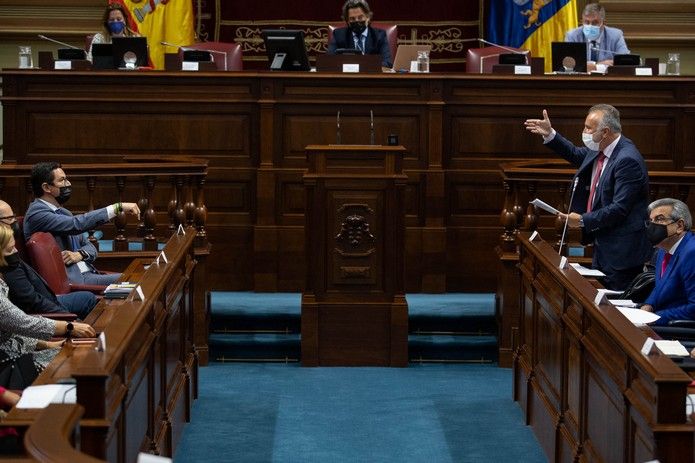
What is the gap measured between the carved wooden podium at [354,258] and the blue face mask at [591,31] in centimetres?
360

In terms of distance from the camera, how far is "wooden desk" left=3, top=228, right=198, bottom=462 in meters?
3.85

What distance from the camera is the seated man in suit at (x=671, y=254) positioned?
5.76 meters

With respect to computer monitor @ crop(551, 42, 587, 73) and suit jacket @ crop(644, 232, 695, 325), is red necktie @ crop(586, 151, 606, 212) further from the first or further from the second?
computer monitor @ crop(551, 42, 587, 73)

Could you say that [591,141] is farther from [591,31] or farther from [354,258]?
[591,31]

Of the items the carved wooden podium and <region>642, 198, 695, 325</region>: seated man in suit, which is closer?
<region>642, 198, 695, 325</region>: seated man in suit

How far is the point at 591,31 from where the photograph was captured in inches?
422

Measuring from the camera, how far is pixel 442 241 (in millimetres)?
8953

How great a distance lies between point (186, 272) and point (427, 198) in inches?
101

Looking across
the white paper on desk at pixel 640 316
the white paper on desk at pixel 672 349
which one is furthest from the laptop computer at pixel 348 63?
the white paper on desk at pixel 672 349

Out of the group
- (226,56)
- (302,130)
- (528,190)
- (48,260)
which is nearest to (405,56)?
(302,130)

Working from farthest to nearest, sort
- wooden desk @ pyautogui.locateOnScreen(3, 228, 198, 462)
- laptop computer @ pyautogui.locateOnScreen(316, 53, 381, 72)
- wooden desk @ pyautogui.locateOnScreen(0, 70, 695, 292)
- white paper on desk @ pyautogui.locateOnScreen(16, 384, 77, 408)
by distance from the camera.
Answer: laptop computer @ pyautogui.locateOnScreen(316, 53, 381, 72) < wooden desk @ pyautogui.locateOnScreen(0, 70, 695, 292) < white paper on desk @ pyautogui.locateOnScreen(16, 384, 77, 408) < wooden desk @ pyautogui.locateOnScreen(3, 228, 198, 462)

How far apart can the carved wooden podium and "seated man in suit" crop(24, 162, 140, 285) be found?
4.26 feet

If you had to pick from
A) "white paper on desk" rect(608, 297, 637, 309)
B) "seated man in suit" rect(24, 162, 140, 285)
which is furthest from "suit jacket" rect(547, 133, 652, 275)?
"seated man in suit" rect(24, 162, 140, 285)

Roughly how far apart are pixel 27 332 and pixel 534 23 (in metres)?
8.19
